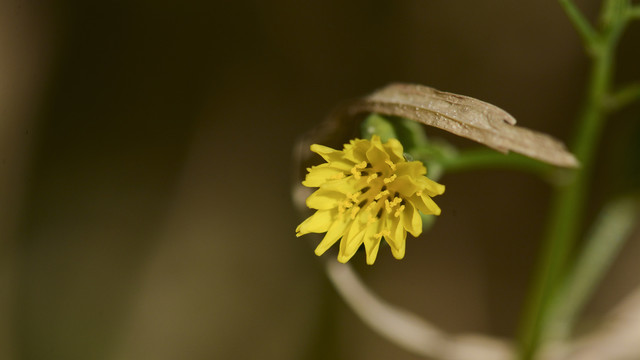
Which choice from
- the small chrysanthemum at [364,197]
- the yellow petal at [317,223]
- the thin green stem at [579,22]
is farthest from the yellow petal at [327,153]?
the thin green stem at [579,22]

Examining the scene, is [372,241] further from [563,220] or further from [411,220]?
[563,220]

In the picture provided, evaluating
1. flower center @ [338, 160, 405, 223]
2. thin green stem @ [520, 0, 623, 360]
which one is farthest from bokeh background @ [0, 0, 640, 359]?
flower center @ [338, 160, 405, 223]

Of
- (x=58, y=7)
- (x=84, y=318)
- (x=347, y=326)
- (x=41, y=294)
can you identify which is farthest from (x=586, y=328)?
(x=58, y=7)

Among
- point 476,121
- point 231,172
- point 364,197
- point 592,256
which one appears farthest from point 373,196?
point 231,172

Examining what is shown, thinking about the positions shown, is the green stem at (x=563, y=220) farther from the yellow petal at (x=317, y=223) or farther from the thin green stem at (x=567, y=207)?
the yellow petal at (x=317, y=223)

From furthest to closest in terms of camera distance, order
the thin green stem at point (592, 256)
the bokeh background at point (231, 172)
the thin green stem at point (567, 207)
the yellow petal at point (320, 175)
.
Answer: the bokeh background at point (231, 172), the thin green stem at point (592, 256), the thin green stem at point (567, 207), the yellow petal at point (320, 175)

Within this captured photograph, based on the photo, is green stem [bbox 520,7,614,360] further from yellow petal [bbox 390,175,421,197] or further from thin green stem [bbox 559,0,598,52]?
yellow petal [bbox 390,175,421,197]
